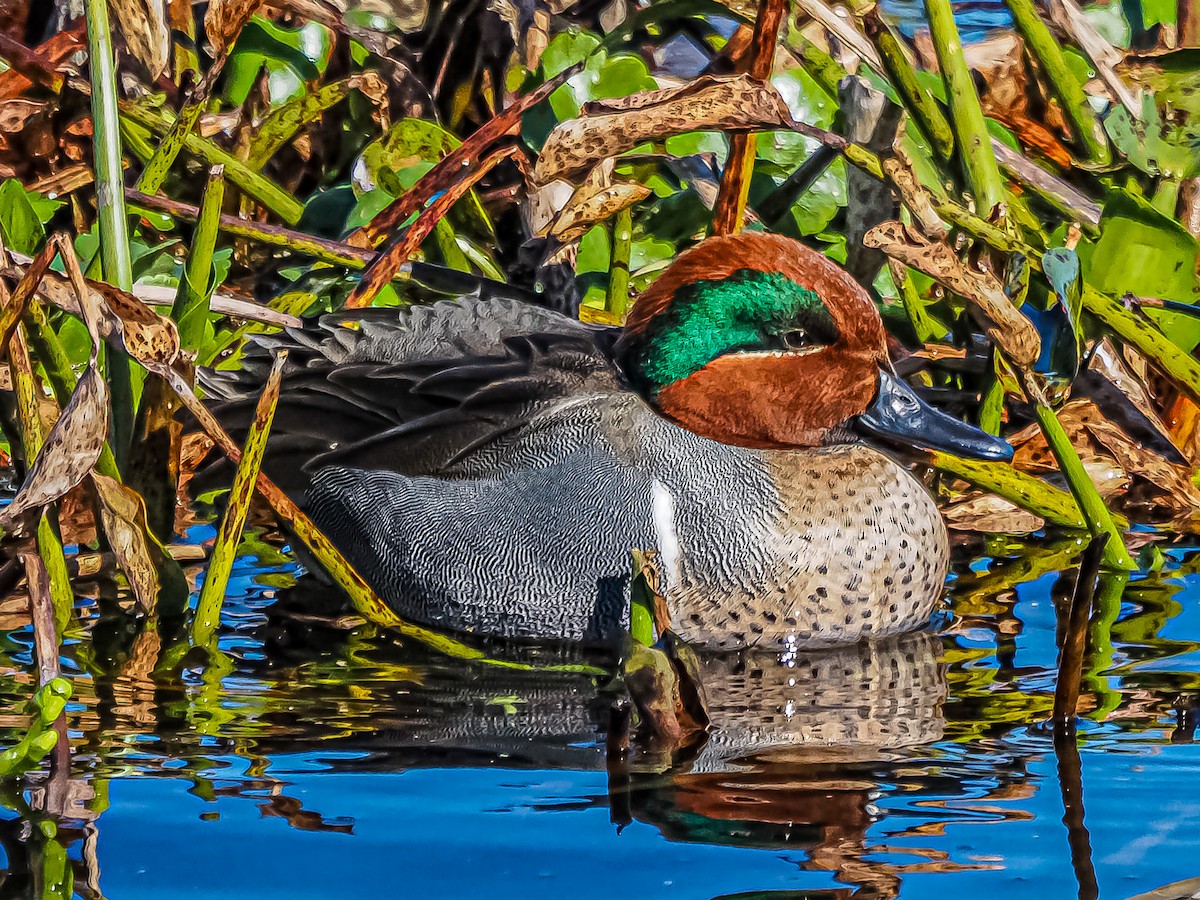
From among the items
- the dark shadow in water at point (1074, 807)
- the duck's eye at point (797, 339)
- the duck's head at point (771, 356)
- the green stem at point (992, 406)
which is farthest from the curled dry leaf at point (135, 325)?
the green stem at point (992, 406)

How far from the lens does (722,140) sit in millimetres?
→ 5156

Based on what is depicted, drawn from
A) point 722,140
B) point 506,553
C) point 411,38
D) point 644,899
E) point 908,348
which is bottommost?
point 644,899

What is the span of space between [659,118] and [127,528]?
151 centimetres

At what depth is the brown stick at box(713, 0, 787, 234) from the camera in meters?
4.25

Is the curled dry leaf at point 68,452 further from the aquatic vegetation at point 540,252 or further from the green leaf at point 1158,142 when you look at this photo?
the green leaf at point 1158,142

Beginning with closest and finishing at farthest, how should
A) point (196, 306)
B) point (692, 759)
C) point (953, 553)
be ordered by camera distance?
1. point (692, 759)
2. point (196, 306)
3. point (953, 553)

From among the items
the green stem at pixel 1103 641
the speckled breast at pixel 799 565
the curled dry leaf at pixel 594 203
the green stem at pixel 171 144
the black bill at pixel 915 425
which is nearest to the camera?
Result: the green stem at pixel 1103 641

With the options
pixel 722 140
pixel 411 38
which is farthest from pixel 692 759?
pixel 411 38

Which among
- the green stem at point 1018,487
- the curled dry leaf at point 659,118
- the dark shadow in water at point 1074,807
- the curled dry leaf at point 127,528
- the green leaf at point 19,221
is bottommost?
the dark shadow in water at point 1074,807

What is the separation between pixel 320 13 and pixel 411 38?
30.0 inches

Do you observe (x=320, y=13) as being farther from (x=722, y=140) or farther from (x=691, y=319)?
(x=691, y=319)

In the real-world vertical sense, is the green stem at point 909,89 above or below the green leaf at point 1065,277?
above

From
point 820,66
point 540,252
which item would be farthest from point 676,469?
point 820,66

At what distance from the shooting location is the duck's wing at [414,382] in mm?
3896
